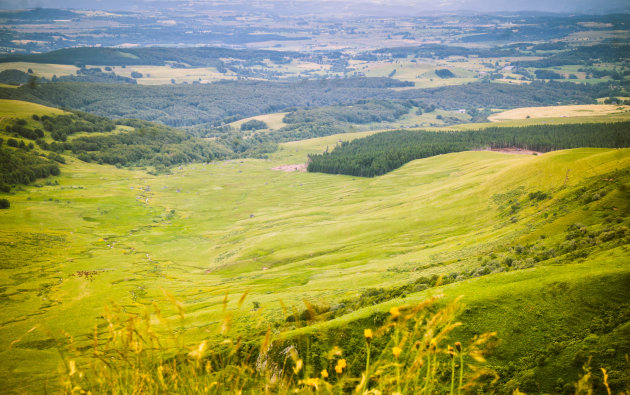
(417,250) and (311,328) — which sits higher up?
(311,328)

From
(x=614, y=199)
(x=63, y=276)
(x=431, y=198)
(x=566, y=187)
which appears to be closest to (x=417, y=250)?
(x=566, y=187)

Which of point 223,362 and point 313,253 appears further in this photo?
point 313,253

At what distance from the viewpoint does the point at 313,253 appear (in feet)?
254

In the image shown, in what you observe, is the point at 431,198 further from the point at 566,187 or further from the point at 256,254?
the point at 256,254

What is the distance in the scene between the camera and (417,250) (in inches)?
2424

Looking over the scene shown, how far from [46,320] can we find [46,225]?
64878 millimetres

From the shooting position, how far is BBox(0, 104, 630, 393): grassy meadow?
19453mm

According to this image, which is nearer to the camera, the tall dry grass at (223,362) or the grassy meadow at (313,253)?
the tall dry grass at (223,362)

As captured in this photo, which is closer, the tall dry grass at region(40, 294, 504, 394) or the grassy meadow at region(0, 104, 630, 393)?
the tall dry grass at region(40, 294, 504, 394)

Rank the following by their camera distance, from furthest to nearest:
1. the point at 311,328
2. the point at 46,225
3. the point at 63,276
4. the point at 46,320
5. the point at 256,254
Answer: the point at 46,225
the point at 256,254
the point at 63,276
the point at 46,320
the point at 311,328

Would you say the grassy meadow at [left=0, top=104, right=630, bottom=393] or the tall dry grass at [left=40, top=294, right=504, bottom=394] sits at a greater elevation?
the tall dry grass at [left=40, top=294, right=504, bottom=394]

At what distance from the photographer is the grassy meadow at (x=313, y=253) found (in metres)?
19.5

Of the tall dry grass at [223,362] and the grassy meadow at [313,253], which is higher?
the tall dry grass at [223,362]

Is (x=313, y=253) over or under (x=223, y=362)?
under
